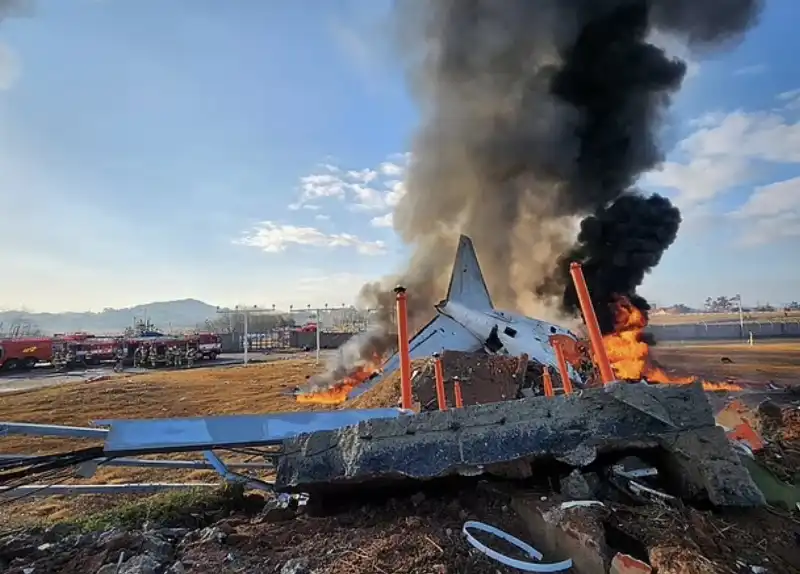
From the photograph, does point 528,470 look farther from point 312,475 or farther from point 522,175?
point 522,175

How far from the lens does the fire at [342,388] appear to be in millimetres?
14344

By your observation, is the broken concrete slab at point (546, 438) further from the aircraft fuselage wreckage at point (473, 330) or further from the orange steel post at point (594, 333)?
the aircraft fuselage wreckage at point (473, 330)

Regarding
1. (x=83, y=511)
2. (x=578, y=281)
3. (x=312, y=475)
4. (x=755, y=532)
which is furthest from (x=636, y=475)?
(x=83, y=511)

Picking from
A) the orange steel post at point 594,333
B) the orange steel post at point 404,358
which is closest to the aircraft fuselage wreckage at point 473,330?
the orange steel post at point 594,333

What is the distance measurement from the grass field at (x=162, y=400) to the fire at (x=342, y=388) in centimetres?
57

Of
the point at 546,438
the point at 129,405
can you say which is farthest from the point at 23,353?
the point at 546,438

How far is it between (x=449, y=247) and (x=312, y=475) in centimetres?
1776

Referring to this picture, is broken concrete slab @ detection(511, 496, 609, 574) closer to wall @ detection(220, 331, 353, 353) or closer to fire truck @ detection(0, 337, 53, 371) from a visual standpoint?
fire truck @ detection(0, 337, 53, 371)

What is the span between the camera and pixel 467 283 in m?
16.1

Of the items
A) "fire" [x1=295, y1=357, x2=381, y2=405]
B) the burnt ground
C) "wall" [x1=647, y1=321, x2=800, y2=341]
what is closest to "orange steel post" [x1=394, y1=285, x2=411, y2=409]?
the burnt ground

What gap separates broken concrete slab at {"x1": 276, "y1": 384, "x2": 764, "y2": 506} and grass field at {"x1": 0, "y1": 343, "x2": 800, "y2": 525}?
4.15m

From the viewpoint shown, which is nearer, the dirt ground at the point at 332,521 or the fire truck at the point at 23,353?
the dirt ground at the point at 332,521

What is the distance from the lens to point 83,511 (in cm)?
562

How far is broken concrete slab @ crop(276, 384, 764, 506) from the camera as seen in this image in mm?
3146
